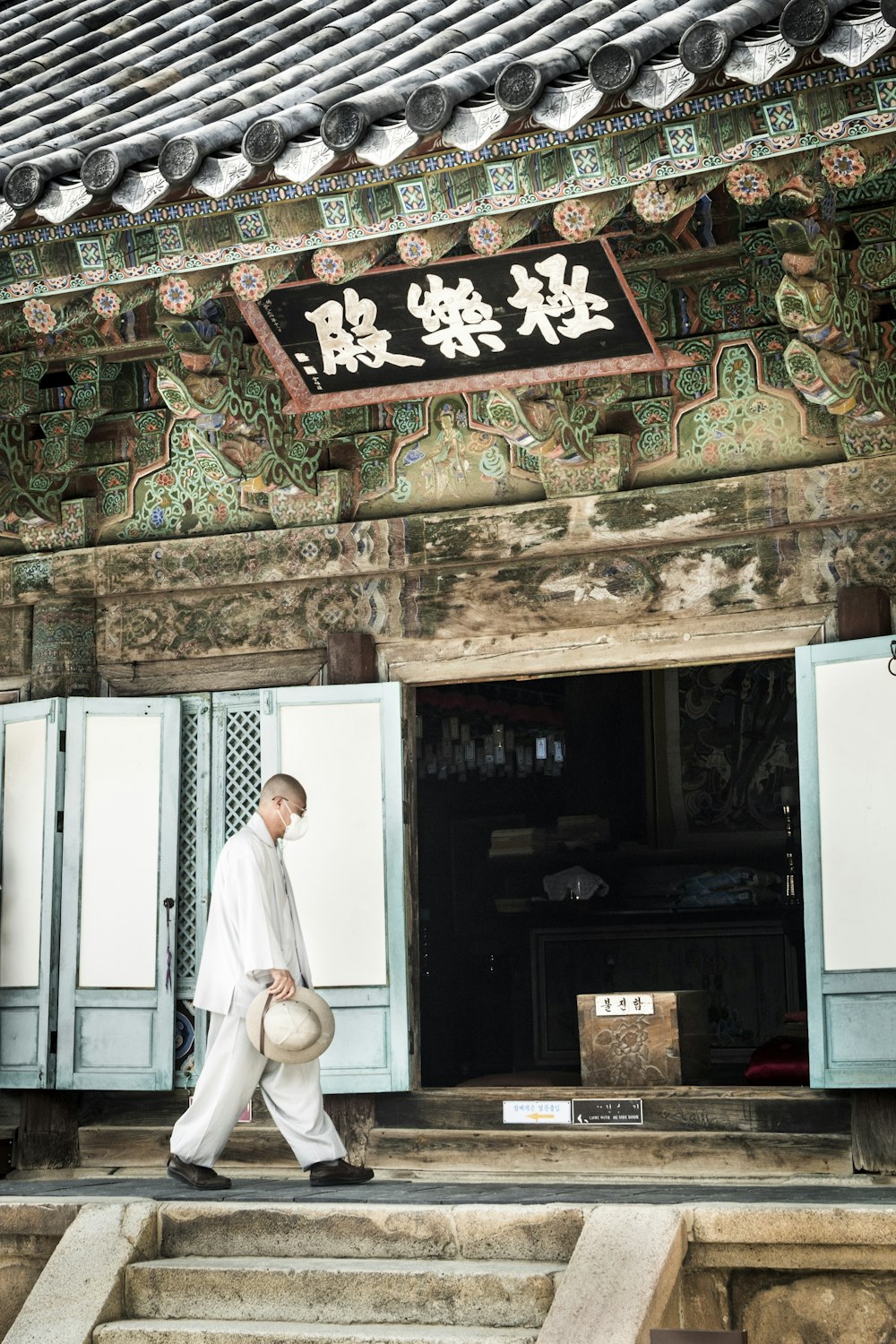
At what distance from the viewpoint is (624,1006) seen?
767 centimetres

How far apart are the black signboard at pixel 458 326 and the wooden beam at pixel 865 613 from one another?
1308mm

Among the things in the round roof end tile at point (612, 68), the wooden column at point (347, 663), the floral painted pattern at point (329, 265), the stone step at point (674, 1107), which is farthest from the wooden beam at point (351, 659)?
the round roof end tile at point (612, 68)

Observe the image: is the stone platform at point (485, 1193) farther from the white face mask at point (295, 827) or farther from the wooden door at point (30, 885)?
the white face mask at point (295, 827)

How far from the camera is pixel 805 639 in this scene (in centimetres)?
700

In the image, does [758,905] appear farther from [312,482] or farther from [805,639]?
[312,482]

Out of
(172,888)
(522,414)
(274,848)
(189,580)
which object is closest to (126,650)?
(189,580)

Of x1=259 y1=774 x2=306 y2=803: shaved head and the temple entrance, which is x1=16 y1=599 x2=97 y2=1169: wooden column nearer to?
x1=259 y1=774 x2=306 y2=803: shaved head

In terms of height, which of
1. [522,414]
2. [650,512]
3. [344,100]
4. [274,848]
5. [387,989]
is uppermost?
[344,100]

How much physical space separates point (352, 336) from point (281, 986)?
9.31 feet

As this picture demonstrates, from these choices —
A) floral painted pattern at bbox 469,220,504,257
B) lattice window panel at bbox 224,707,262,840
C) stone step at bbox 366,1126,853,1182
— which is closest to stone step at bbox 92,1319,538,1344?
stone step at bbox 366,1126,853,1182

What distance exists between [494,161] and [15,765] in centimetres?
411

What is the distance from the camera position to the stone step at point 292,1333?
4957mm

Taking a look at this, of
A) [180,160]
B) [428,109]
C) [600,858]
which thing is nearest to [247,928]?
[180,160]

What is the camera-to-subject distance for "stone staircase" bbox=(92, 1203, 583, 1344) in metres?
5.12
